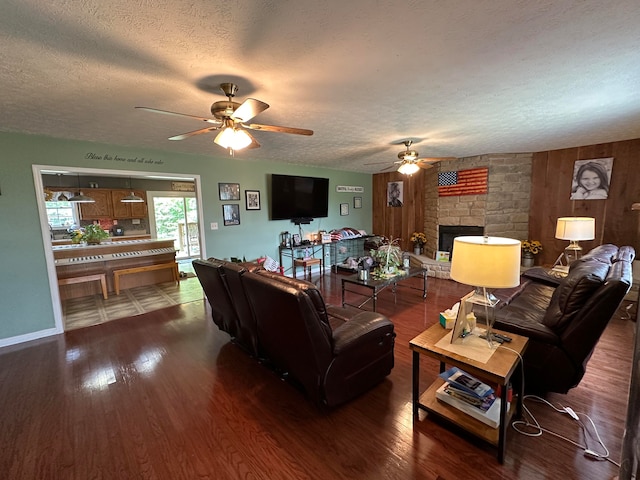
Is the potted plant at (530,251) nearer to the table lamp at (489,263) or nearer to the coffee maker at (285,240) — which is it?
the table lamp at (489,263)

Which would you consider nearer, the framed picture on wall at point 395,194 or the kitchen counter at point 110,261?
the kitchen counter at point 110,261

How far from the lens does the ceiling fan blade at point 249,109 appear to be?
182 cm

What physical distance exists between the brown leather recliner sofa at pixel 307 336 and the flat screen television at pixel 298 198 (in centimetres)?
292

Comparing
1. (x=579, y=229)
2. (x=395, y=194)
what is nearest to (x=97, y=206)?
(x=395, y=194)

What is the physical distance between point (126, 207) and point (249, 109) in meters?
6.79

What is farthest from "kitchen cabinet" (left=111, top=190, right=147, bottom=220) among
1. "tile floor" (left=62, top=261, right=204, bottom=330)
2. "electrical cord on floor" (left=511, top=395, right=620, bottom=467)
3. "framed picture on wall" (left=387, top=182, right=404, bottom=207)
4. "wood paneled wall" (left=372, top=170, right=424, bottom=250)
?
"electrical cord on floor" (left=511, top=395, right=620, bottom=467)

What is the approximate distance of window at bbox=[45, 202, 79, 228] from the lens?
6.57 m

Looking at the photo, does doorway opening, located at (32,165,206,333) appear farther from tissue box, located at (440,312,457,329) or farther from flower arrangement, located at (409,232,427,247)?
flower arrangement, located at (409,232,427,247)

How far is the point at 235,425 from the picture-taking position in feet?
6.18

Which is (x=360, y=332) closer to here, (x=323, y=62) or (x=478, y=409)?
(x=478, y=409)

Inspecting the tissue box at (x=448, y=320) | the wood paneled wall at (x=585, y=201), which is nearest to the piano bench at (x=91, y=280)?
the tissue box at (x=448, y=320)

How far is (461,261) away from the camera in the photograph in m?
1.65

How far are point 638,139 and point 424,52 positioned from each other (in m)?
4.71

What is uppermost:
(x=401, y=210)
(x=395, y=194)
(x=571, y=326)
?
(x=395, y=194)
